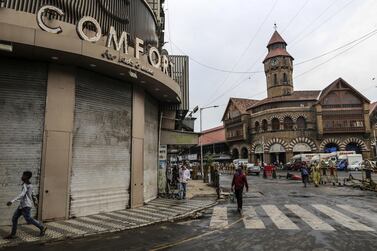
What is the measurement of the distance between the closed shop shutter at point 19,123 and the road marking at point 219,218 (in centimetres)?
577

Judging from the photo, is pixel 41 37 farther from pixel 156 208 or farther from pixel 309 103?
pixel 309 103

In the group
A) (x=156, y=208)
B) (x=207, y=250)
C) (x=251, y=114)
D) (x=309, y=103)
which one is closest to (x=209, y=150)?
(x=251, y=114)

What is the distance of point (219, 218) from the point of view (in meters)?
11.4

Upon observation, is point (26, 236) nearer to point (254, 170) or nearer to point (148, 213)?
point (148, 213)

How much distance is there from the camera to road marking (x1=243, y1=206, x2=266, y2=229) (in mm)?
9853

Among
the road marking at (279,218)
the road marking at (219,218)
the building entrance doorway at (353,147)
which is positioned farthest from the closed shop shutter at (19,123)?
the building entrance doorway at (353,147)

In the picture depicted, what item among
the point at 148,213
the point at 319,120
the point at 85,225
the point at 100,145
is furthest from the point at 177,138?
the point at 319,120

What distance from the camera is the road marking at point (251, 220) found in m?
9.85

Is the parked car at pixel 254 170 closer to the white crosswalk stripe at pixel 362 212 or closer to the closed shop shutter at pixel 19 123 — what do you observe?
the white crosswalk stripe at pixel 362 212

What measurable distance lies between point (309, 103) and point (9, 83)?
189ft

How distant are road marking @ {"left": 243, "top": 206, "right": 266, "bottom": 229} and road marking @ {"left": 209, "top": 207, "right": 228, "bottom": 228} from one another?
0.67 m

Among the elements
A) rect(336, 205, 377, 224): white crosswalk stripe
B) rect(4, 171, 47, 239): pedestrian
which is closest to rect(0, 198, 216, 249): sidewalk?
rect(4, 171, 47, 239): pedestrian

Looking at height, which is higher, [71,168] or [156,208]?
[71,168]

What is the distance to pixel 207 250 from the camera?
729cm
